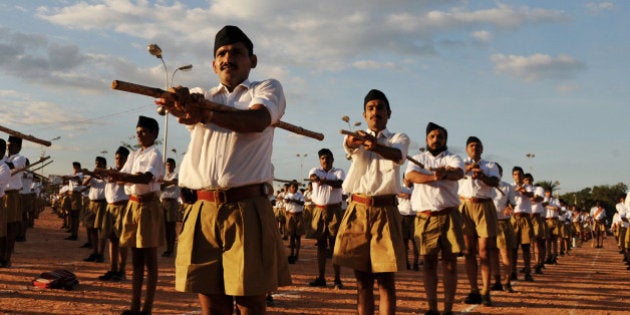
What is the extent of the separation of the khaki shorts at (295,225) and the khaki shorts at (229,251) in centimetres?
1263

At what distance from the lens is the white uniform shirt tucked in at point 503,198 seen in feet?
40.0

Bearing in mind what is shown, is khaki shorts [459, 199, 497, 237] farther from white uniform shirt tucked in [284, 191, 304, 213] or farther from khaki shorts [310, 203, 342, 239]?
white uniform shirt tucked in [284, 191, 304, 213]

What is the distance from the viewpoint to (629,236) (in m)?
16.7

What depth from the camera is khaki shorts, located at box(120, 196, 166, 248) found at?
718 cm

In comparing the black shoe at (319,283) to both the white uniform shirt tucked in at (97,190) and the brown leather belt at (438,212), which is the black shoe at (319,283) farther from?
the white uniform shirt tucked in at (97,190)

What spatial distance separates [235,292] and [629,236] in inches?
651

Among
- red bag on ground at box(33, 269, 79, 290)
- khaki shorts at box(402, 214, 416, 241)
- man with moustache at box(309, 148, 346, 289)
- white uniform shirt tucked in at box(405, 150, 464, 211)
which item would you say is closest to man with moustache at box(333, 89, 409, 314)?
white uniform shirt tucked in at box(405, 150, 464, 211)

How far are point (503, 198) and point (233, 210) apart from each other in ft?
33.1

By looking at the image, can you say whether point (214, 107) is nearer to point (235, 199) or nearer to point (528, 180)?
point (235, 199)

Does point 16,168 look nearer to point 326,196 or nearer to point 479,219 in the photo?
point 326,196

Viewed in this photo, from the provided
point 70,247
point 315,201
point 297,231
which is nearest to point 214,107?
point 315,201

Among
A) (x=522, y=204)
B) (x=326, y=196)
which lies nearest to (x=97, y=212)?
(x=326, y=196)

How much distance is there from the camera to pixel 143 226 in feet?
24.1

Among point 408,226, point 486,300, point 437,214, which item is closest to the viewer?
point 437,214
